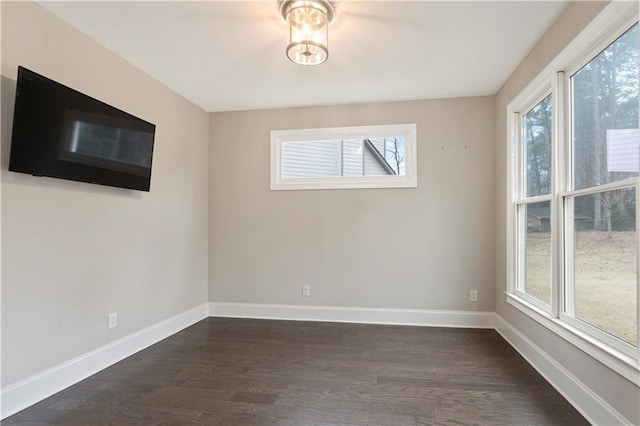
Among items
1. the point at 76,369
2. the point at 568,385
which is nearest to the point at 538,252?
the point at 568,385

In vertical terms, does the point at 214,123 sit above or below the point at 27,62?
above

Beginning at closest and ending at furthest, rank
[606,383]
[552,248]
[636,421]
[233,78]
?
1. [636,421]
2. [606,383]
3. [552,248]
4. [233,78]

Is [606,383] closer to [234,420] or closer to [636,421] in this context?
[636,421]

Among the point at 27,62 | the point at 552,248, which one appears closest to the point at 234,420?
the point at 552,248

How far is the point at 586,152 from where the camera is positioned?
2148mm

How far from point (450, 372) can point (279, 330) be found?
1.79 meters

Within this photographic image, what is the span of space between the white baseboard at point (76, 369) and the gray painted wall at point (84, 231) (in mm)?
55

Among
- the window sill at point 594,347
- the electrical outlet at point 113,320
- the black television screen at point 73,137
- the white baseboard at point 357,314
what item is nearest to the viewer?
the window sill at point 594,347

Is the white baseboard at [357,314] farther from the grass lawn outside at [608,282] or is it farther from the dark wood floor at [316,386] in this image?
the grass lawn outside at [608,282]

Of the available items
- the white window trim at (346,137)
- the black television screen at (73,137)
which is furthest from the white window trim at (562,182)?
the black television screen at (73,137)

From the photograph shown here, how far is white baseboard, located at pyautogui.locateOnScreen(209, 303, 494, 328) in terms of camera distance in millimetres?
3781

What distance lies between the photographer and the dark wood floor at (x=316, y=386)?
6.68ft

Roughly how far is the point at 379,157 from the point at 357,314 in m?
1.86

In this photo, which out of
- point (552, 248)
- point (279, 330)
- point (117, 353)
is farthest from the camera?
point (279, 330)
